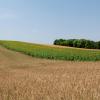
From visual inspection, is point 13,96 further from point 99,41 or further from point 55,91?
point 99,41

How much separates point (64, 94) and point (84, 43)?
6259 cm

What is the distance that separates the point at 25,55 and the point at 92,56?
336 inches

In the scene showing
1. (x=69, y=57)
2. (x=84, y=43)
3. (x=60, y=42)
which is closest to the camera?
(x=69, y=57)

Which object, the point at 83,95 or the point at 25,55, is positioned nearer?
the point at 83,95

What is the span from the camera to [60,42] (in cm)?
7425

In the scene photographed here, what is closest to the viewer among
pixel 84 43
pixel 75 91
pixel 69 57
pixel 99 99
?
pixel 99 99

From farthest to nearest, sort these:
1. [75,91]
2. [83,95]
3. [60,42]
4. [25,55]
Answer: [60,42] < [25,55] < [75,91] < [83,95]

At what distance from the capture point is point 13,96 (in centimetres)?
548

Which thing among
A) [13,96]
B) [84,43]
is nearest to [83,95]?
[13,96]

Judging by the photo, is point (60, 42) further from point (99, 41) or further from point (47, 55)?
point (47, 55)

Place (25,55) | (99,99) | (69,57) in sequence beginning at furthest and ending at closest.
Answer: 1. (25,55)
2. (69,57)
3. (99,99)

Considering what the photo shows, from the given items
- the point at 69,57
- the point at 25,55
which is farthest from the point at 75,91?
the point at 25,55

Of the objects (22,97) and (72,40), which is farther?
(72,40)

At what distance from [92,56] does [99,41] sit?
28.6 metres
